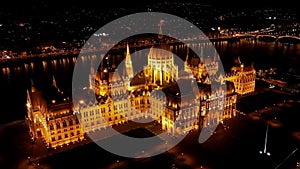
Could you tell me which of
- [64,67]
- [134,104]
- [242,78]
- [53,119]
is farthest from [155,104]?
[64,67]

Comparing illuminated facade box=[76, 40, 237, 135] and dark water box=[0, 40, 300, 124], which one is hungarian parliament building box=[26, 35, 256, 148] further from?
dark water box=[0, 40, 300, 124]

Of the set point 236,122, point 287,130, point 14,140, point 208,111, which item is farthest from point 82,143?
point 287,130

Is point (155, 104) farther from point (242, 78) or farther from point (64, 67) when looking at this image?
point (64, 67)

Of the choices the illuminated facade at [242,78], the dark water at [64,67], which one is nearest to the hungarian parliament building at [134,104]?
the illuminated facade at [242,78]

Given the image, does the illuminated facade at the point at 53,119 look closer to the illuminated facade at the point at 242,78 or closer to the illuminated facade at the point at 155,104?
the illuminated facade at the point at 155,104

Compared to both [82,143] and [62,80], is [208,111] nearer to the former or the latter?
[82,143]

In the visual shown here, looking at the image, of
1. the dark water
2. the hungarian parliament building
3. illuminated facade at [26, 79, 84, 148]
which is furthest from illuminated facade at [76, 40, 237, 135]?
the dark water
